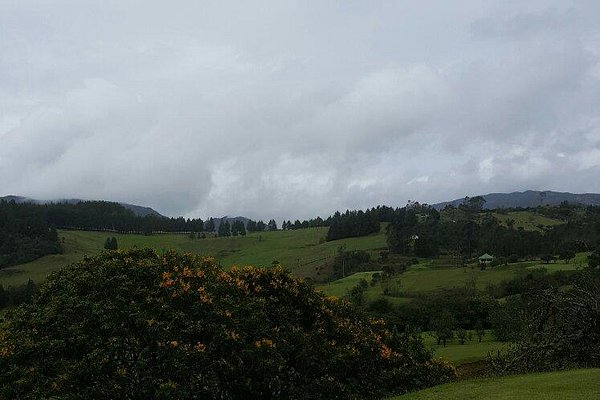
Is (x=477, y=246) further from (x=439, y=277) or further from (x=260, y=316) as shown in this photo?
(x=260, y=316)

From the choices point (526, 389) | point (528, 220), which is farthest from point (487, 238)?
point (526, 389)

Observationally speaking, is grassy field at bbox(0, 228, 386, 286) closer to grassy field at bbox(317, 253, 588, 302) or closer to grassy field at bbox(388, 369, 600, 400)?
grassy field at bbox(317, 253, 588, 302)

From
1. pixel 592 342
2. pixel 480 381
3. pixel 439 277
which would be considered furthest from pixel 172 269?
pixel 439 277

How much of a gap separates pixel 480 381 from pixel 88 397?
36.0 feet

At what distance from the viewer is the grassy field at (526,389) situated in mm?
12492

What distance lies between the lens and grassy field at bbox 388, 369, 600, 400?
12.5 metres

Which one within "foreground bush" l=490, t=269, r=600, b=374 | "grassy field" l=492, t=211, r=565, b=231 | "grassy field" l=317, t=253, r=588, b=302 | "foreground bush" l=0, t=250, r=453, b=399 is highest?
"grassy field" l=492, t=211, r=565, b=231

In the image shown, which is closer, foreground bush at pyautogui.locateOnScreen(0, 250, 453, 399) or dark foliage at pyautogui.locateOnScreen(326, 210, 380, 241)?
foreground bush at pyautogui.locateOnScreen(0, 250, 453, 399)

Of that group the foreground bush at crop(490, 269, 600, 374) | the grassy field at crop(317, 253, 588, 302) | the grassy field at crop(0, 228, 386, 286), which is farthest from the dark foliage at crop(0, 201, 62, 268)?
the foreground bush at crop(490, 269, 600, 374)

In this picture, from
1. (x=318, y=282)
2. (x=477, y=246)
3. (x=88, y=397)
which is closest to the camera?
(x=88, y=397)

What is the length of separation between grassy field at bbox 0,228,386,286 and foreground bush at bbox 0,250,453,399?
9289cm

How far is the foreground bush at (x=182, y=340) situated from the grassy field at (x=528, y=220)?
13031 centimetres

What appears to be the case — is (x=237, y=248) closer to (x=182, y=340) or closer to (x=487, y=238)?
(x=487, y=238)

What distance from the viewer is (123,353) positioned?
42.8ft
